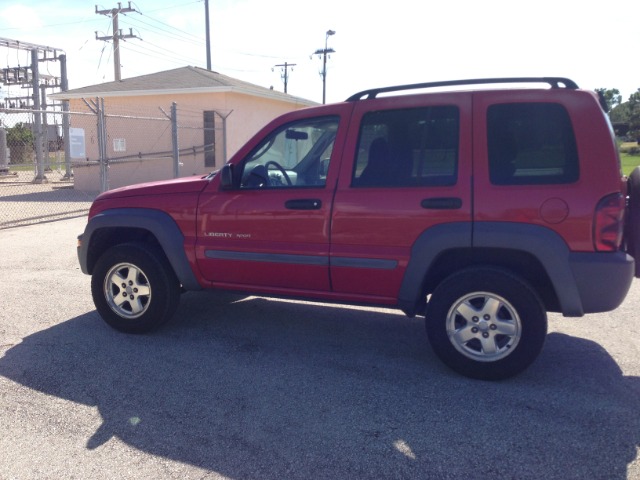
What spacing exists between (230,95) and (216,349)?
50.4 ft

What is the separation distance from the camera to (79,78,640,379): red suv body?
3.68 metres

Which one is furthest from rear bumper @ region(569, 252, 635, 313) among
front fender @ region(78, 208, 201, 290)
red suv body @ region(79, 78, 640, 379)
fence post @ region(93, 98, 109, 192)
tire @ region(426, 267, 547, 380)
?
fence post @ region(93, 98, 109, 192)

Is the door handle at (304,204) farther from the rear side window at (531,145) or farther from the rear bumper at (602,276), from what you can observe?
the rear bumper at (602,276)

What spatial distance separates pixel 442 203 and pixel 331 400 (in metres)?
1.51

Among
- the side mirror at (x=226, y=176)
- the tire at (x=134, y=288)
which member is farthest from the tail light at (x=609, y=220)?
the tire at (x=134, y=288)

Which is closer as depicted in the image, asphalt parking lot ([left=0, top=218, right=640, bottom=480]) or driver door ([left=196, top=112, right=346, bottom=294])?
asphalt parking lot ([left=0, top=218, right=640, bottom=480])

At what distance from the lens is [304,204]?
428 cm

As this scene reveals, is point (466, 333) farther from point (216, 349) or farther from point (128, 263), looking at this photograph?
point (128, 263)

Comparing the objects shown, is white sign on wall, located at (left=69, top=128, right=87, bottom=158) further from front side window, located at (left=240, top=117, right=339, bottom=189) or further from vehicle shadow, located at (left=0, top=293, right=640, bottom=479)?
front side window, located at (left=240, top=117, right=339, bottom=189)

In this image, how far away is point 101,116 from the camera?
12734 millimetres

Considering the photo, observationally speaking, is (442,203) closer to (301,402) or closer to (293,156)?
(293,156)

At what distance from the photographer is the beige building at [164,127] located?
61.0ft

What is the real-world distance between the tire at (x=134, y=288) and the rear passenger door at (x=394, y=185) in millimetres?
1575

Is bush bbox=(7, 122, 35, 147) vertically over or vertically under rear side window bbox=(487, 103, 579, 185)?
over
